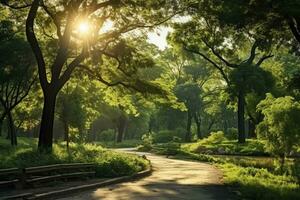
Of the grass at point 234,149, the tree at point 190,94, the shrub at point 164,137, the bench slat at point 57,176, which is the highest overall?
the tree at point 190,94

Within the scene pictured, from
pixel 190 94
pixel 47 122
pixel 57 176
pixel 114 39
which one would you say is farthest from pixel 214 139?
pixel 57 176

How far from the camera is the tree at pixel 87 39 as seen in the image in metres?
25.5

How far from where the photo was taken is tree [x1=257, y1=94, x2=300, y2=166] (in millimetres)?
23328

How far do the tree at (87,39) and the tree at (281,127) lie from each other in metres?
7.70

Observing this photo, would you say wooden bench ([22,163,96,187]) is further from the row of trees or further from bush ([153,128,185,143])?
bush ([153,128,185,143])

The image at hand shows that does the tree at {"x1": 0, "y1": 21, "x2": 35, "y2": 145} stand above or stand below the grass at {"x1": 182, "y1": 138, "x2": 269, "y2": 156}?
above

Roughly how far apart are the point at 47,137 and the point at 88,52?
5258mm

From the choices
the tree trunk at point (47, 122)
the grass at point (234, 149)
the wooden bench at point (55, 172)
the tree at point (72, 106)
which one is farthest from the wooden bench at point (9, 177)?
the grass at point (234, 149)

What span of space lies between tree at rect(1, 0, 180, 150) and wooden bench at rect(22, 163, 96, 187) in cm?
533

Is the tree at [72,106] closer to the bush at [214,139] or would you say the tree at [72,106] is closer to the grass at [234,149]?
the grass at [234,149]

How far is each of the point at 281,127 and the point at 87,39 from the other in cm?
1161

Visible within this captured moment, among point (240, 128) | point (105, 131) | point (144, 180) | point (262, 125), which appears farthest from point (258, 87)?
point (105, 131)

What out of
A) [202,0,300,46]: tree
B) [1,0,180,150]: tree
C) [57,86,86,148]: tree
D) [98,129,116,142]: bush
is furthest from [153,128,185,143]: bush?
[202,0,300,46]: tree

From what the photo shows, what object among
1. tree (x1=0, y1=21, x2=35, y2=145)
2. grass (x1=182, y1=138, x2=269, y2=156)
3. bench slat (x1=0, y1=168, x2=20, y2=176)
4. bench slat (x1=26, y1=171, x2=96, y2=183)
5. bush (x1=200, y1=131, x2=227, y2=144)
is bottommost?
bench slat (x1=26, y1=171, x2=96, y2=183)
